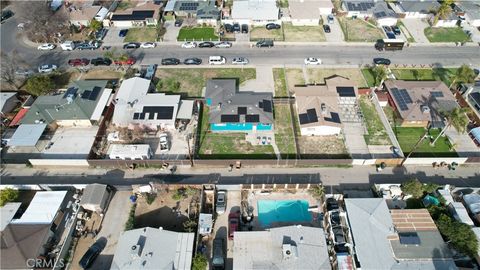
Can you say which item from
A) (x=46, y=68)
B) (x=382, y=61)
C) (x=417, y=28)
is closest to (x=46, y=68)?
(x=46, y=68)

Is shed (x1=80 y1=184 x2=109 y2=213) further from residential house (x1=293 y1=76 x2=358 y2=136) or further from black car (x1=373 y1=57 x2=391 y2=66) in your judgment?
black car (x1=373 y1=57 x2=391 y2=66)

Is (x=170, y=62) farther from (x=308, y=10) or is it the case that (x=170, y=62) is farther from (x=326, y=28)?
(x=326, y=28)

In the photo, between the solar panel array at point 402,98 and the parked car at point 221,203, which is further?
the solar panel array at point 402,98

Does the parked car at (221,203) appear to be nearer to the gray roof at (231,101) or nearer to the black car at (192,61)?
the gray roof at (231,101)

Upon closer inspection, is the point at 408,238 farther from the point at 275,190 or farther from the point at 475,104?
the point at 475,104

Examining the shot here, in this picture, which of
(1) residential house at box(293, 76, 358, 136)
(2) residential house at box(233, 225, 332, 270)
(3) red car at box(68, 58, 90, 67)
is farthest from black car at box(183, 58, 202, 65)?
(2) residential house at box(233, 225, 332, 270)

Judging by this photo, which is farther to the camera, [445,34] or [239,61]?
[445,34]

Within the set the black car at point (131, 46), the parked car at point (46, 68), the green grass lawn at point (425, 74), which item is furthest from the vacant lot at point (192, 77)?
the green grass lawn at point (425, 74)
